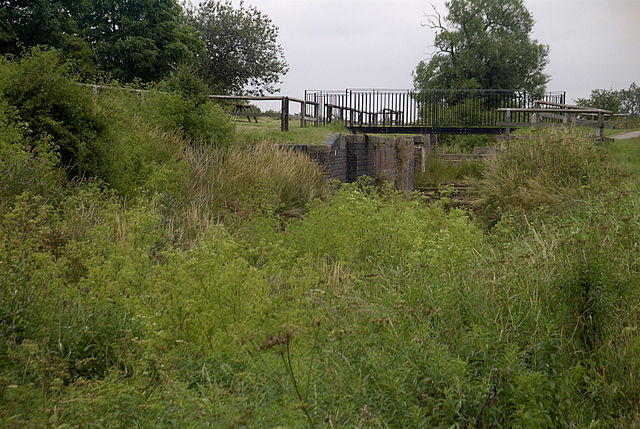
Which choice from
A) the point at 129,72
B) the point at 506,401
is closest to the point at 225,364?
the point at 506,401

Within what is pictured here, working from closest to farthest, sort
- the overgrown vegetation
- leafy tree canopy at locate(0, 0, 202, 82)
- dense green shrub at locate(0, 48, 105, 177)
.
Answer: the overgrown vegetation
dense green shrub at locate(0, 48, 105, 177)
leafy tree canopy at locate(0, 0, 202, 82)

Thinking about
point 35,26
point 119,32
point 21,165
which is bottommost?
point 21,165

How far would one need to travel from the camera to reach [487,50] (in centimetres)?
4075

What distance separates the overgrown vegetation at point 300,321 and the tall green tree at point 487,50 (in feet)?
112

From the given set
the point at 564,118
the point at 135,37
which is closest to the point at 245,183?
the point at 564,118

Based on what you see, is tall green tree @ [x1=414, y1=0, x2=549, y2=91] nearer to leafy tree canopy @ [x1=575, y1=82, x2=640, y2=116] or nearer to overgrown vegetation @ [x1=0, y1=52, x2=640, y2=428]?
leafy tree canopy @ [x1=575, y1=82, x2=640, y2=116]

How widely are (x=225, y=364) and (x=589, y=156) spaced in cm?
1065

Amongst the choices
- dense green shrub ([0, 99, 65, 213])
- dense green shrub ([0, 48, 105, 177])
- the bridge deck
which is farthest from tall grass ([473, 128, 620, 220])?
the bridge deck

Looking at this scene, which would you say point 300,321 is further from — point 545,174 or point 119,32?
point 119,32

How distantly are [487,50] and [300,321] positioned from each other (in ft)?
127

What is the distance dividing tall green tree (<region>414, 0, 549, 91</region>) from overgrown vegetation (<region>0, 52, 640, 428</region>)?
34.2m

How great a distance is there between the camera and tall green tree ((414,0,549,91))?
41062mm

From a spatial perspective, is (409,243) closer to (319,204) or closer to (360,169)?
(319,204)

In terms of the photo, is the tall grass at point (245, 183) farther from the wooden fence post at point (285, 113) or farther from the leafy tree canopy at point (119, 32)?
the leafy tree canopy at point (119, 32)
